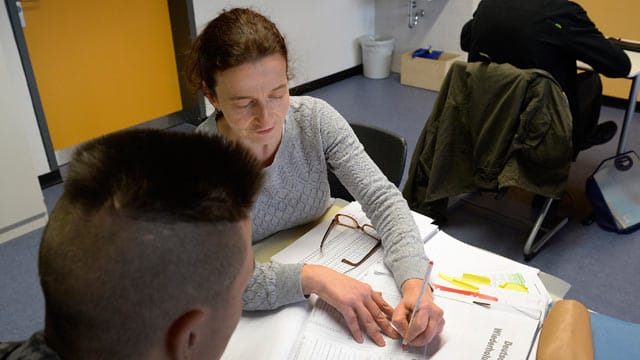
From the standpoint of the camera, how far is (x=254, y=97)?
3.72ft

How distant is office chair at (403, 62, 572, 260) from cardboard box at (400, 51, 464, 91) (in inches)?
87.0

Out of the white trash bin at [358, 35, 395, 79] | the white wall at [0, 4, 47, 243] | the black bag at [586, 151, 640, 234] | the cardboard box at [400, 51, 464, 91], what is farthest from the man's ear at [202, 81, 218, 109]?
the white trash bin at [358, 35, 395, 79]

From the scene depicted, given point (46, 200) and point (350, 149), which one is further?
point (46, 200)

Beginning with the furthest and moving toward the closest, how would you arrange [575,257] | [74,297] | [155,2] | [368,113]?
1. [368,113]
2. [155,2]
3. [575,257]
4. [74,297]

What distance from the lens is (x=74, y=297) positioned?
1.57 ft

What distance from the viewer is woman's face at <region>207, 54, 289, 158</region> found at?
3.68 feet

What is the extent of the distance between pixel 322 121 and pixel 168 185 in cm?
85

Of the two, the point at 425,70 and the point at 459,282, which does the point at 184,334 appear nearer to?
the point at 459,282

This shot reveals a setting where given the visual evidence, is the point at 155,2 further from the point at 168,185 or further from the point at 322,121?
the point at 168,185

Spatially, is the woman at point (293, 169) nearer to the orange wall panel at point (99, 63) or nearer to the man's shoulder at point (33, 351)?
the man's shoulder at point (33, 351)

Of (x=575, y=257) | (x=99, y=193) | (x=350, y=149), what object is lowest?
(x=575, y=257)

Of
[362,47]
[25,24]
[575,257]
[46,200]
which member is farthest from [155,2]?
[575,257]

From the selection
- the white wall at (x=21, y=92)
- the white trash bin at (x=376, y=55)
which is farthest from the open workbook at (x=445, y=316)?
the white trash bin at (x=376, y=55)

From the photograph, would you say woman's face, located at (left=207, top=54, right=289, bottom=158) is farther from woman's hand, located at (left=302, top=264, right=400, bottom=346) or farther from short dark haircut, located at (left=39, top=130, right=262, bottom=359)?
short dark haircut, located at (left=39, top=130, right=262, bottom=359)
